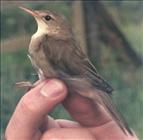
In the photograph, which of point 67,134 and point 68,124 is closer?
point 67,134

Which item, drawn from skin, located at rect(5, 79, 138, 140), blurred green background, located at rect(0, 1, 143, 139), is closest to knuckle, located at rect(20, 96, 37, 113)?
skin, located at rect(5, 79, 138, 140)

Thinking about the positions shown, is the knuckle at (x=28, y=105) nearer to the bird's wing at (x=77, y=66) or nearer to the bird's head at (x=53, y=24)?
the bird's wing at (x=77, y=66)

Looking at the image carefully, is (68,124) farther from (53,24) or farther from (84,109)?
(53,24)

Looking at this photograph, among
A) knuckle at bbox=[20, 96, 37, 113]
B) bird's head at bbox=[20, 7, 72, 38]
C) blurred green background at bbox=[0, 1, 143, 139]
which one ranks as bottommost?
blurred green background at bbox=[0, 1, 143, 139]

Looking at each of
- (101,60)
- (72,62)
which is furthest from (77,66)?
(101,60)

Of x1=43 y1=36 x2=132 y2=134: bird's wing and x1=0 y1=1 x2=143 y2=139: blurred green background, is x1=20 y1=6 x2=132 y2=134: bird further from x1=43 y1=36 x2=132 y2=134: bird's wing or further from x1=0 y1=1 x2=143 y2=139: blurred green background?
x1=0 y1=1 x2=143 y2=139: blurred green background

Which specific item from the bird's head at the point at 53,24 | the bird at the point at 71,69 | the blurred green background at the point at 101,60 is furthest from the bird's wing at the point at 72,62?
the blurred green background at the point at 101,60

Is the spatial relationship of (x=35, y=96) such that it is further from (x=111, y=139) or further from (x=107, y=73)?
(x=107, y=73)

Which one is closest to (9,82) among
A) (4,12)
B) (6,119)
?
(6,119)
